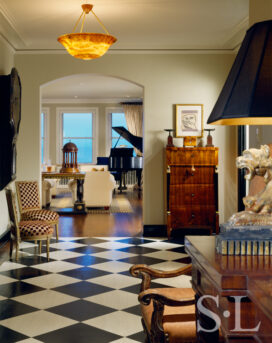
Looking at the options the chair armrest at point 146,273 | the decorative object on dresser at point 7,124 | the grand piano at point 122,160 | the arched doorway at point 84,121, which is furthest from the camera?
the arched doorway at point 84,121

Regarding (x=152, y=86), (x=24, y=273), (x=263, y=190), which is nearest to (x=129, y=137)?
(x=152, y=86)

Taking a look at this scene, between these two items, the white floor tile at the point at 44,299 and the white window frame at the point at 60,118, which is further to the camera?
the white window frame at the point at 60,118

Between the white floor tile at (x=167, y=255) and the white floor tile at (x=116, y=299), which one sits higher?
the white floor tile at (x=167, y=255)

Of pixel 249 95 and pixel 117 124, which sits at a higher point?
pixel 117 124

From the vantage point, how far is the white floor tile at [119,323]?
3717mm

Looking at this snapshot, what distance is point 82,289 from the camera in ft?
15.9

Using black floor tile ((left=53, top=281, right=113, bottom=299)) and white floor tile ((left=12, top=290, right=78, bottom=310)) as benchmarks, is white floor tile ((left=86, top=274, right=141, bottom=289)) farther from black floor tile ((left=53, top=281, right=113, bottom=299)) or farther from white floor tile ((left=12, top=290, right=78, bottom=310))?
white floor tile ((left=12, top=290, right=78, bottom=310))

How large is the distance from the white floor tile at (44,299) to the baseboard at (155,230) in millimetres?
3447

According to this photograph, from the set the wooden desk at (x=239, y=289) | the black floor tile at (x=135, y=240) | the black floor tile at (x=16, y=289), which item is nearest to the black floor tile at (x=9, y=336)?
the black floor tile at (x=16, y=289)

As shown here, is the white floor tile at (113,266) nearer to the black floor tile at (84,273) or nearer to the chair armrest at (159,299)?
the black floor tile at (84,273)

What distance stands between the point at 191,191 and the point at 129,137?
27.1 ft

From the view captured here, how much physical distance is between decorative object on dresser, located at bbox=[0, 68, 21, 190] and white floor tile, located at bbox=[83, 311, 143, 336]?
3349 millimetres

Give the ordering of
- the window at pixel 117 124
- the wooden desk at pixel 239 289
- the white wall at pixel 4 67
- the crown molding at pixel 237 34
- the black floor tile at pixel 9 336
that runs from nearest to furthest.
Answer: the wooden desk at pixel 239 289
the black floor tile at pixel 9 336
the crown molding at pixel 237 34
the white wall at pixel 4 67
the window at pixel 117 124

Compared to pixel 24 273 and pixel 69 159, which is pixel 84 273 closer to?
pixel 24 273
